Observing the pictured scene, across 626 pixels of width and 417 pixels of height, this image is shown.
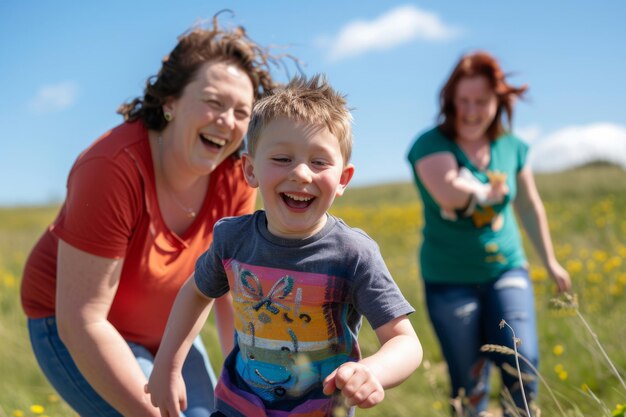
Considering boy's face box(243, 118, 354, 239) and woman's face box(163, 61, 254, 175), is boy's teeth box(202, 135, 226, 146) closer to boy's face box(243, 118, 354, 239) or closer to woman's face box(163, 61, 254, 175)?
woman's face box(163, 61, 254, 175)

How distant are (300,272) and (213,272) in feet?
1.01

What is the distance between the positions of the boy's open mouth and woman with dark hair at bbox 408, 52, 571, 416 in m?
1.87

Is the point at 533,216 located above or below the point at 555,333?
above

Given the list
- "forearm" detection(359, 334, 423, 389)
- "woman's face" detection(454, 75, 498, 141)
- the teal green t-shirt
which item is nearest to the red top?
"forearm" detection(359, 334, 423, 389)

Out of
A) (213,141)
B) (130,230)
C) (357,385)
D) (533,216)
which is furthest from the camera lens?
(533,216)

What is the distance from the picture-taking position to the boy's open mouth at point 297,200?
170 cm

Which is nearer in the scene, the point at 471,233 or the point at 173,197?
the point at 173,197

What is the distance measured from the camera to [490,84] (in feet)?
12.1

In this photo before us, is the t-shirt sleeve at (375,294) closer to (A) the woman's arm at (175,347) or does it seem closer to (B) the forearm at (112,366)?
(A) the woman's arm at (175,347)

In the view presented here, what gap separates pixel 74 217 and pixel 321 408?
1.19 meters

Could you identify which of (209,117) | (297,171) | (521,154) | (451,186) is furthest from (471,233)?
(297,171)

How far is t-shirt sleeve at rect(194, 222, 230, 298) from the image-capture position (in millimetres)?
1870

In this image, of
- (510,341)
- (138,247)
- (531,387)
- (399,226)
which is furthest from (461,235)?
(399,226)

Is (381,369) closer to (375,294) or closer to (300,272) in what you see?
(375,294)
